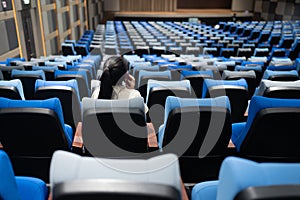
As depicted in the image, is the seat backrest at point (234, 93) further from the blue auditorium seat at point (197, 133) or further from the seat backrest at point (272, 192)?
the seat backrest at point (272, 192)

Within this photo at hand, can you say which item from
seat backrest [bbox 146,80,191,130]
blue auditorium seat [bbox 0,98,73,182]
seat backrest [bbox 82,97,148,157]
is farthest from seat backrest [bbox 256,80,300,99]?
blue auditorium seat [bbox 0,98,73,182]

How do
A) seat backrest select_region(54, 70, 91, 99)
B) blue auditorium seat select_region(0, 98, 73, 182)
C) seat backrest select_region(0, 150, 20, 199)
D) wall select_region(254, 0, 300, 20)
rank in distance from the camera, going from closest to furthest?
1. seat backrest select_region(0, 150, 20, 199)
2. blue auditorium seat select_region(0, 98, 73, 182)
3. seat backrest select_region(54, 70, 91, 99)
4. wall select_region(254, 0, 300, 20)

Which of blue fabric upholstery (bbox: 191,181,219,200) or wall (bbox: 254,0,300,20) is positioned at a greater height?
wall (bbox: 254,0,300,20)

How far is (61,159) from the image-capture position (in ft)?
3.39

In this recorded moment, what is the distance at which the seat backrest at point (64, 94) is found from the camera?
8.85 ft

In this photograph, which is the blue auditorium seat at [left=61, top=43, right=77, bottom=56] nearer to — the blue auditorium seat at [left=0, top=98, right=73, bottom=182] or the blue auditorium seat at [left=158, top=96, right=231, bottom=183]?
the blue auditorium seat at [left=0, top=98, right=73, bottom=182]

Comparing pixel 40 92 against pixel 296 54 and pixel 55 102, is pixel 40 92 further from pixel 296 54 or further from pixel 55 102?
pixel 296 54

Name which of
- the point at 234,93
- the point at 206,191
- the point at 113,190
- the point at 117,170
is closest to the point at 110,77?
the point at 234,93

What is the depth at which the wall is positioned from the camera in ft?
63.2

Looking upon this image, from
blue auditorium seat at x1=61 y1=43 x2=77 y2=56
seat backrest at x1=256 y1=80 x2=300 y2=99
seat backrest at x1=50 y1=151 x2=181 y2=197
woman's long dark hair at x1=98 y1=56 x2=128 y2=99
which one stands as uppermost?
seat backrest at x1=50 y1=151 x2=181 y2=197

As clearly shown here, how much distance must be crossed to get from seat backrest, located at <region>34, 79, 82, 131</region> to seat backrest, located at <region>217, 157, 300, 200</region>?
2.07 m

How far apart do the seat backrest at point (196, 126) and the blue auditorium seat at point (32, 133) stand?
0.79m

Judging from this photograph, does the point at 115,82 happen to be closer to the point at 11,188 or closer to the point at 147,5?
the point at 11,188

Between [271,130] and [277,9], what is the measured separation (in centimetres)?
2268
